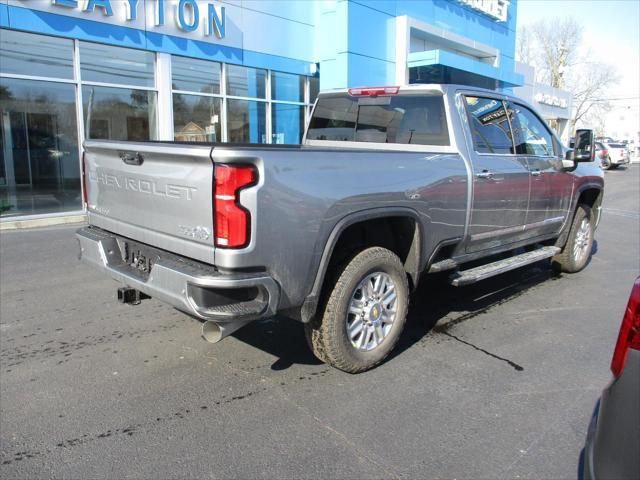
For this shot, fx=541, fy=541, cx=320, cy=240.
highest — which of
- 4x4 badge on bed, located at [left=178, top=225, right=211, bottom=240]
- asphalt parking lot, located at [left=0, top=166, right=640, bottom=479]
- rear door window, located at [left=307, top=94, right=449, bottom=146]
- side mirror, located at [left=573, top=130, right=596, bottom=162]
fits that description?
rear door window, located at [left=307, top=94, right=449, bottom=146]

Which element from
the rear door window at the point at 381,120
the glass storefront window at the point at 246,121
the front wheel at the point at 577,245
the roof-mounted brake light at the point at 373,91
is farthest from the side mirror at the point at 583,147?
the glass storefront window at the point at 246,121

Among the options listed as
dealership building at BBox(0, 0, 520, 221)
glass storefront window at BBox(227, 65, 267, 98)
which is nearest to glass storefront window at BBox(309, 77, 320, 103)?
dealership building at BBox(0, 0, 520, 221)

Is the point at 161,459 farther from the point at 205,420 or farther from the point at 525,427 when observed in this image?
the point at 525,427

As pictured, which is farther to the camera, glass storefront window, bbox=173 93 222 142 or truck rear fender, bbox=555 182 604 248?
glass storefront window, bbox=173 93 222 142

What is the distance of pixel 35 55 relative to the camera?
10.6m

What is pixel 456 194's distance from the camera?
4.32 meters

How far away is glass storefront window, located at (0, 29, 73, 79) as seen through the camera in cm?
1027

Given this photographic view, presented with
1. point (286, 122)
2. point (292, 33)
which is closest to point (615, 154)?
point (286, 122)

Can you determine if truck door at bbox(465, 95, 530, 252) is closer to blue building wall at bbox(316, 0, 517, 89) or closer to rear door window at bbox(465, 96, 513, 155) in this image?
rear door window at bbox(465, 96, 513, 155)

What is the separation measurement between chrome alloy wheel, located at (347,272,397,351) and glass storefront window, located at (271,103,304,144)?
1213cm

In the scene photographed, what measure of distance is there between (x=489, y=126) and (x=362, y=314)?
2367 mm

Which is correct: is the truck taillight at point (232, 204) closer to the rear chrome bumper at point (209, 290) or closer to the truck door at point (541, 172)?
the rear chrome bumper at point (209, 290)

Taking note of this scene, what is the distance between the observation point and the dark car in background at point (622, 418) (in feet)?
5.94

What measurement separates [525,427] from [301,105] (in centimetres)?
1385
